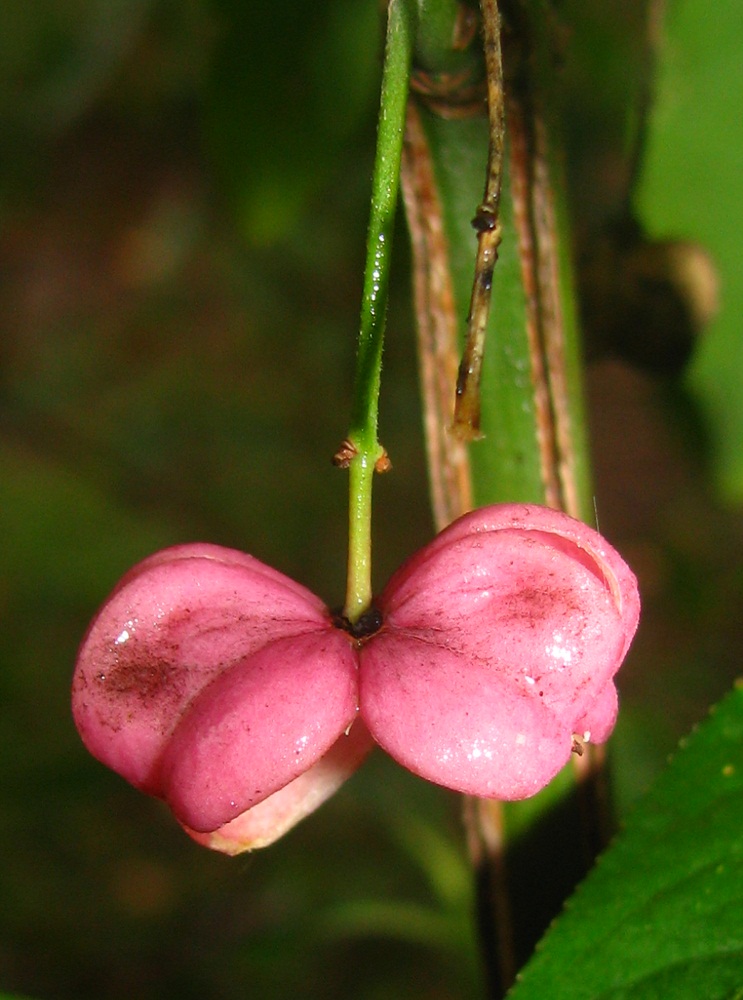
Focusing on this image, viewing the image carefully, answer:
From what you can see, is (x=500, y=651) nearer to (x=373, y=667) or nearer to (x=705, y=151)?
(x=373, y=667)

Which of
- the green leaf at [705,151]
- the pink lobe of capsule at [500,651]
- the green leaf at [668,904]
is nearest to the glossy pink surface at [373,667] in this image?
the pink lobe of capsule at [500,651]

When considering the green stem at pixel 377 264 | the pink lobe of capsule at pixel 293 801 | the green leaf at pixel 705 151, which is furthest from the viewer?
the green leaf at pixel 705 151

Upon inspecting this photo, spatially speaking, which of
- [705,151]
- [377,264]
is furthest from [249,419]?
[377,264]

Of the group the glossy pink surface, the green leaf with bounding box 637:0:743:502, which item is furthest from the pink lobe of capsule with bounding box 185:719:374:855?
the green leaf with bounding box 637:0:743:502

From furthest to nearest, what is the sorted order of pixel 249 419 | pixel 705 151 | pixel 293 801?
pixel 249 419 < pixel 705 151 < pixel 293 801

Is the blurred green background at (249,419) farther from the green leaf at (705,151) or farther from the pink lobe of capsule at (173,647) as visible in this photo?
the pink lobe of capsule at (173,647)

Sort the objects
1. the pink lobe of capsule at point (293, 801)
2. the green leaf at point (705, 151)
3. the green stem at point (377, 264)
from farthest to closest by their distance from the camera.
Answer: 1. the green leaf at point (705, 151)
2. the pink lobe of capsule at point (293, 801)
3. the green stem at point (377, 264)

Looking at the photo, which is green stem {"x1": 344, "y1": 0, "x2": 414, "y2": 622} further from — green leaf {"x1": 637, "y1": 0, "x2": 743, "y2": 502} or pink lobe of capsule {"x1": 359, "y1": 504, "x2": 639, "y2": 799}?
green leaf {"x1": 637, "y1": 0, "x2": 743, "y2": 502}

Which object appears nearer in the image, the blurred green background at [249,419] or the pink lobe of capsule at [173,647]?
the pink lobe of capsule at [173,647]
